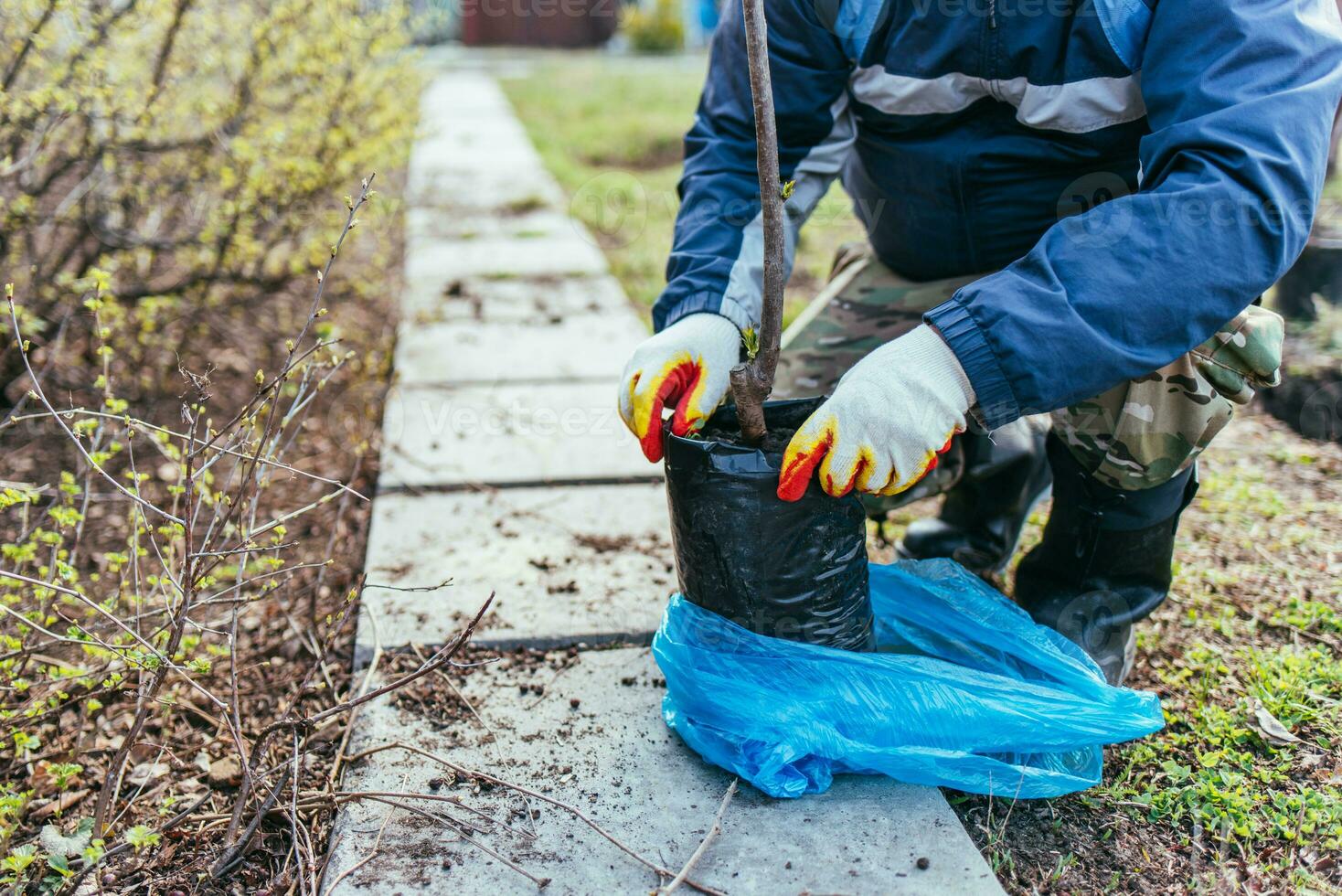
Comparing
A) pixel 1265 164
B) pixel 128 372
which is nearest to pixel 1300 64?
pixel 1265 164

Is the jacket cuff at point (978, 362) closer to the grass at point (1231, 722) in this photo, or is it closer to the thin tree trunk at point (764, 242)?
the thin tree trunk at point (764, 242)

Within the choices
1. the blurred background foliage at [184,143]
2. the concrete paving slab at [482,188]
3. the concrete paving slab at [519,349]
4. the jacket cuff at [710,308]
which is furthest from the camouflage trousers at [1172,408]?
the concrete paving slab at [482,188]

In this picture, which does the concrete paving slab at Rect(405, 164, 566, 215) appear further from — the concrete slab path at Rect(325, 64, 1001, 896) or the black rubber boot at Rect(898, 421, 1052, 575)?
the black rubber boot at Rect(898, 421, 1052, 575)

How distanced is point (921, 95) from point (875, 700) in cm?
109

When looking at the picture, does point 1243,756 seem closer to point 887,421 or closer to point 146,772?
point 887,421

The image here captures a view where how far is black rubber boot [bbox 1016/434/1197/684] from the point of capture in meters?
1.94

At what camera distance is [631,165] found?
7.10m

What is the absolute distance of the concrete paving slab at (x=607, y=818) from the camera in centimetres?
147

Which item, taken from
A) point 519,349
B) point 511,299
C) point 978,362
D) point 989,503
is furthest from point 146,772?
point 511,299

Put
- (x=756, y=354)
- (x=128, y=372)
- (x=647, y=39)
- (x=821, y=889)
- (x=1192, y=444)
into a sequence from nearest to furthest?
(x=821, y=889) < (x=756, y=354) < (x=1192, y=444) < (x=128, y=372) < (x=647, y=39)

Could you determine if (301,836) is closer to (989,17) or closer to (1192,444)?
(1192,444)

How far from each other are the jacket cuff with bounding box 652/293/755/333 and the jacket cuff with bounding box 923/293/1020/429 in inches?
18.3

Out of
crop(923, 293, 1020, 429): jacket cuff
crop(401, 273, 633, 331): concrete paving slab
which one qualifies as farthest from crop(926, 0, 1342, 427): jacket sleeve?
crop(401, 273, 633, 331): concrete paving slab

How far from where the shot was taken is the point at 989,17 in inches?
71.9
